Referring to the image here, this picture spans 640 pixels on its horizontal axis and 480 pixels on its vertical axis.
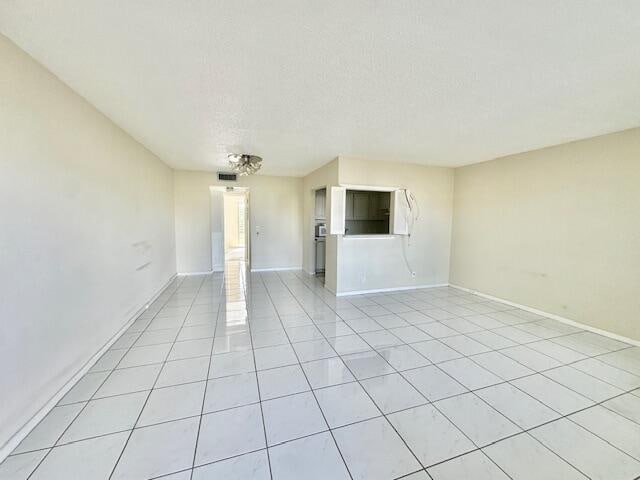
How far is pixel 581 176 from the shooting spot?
327 cm

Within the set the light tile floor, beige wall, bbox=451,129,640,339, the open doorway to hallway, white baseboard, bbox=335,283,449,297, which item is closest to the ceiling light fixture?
the light tile floor

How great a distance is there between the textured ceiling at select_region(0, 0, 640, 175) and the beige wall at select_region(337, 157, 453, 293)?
1.50 m

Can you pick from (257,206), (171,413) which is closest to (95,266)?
(171,413)

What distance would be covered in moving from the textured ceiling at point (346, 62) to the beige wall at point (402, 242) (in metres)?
1.50

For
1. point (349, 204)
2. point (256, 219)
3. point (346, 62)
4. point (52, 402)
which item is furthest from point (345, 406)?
point (256, 219)

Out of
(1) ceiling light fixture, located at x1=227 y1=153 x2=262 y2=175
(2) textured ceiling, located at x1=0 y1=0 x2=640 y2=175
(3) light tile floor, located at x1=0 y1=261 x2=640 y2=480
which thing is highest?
(2) textured ceiling, located at x1=0 y1=0 x2=640 y2=175

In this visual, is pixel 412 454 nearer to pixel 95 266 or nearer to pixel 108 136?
pixel 95 266

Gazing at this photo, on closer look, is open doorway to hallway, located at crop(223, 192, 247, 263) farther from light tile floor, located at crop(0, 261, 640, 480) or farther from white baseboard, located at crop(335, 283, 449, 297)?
light tile floor, located at crop(0, 261, 640, 480)

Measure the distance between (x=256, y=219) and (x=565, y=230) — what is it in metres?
5.69

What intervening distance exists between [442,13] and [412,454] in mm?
2407

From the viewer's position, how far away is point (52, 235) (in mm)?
1863

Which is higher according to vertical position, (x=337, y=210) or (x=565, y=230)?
→ (x=337, y=210)

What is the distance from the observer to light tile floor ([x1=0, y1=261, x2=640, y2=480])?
1.41 meters

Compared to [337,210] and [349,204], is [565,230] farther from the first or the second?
[349,204]
